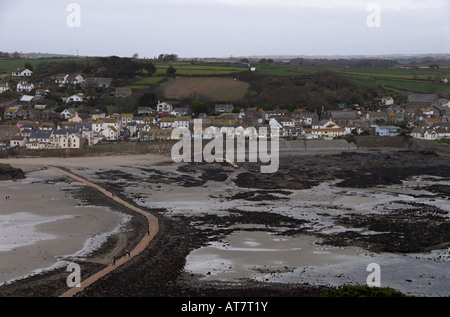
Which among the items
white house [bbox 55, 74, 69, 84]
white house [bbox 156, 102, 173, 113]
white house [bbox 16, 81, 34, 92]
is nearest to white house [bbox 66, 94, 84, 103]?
white house [bbox 16, 81, 34, 92]

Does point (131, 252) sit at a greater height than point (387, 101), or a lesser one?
lesser

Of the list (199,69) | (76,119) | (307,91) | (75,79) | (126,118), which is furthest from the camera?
(199,69)

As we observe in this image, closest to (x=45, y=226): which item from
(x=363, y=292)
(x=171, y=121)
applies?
(x=363, y=292)

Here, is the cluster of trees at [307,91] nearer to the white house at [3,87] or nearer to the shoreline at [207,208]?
the shoreline at [207,208]

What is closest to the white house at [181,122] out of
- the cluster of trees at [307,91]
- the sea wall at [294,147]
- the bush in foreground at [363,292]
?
the sea wall at [294,147]

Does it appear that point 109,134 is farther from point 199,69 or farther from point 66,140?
point 199,69

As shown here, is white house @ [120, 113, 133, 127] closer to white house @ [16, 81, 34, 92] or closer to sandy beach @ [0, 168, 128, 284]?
white house @ [16, 81, 34, 92]

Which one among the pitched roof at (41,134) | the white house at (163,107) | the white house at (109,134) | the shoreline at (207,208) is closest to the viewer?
the shoreline at (207,208)
